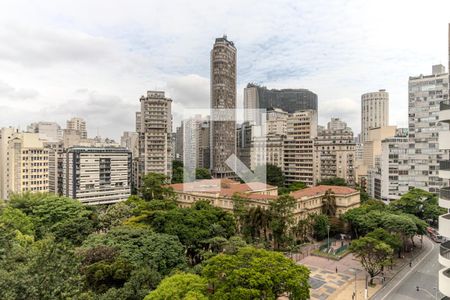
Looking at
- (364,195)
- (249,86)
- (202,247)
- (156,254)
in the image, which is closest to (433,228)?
(364,195)

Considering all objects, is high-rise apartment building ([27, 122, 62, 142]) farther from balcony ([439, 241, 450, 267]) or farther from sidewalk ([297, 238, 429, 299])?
balcony ([439, 241, 450, 267])

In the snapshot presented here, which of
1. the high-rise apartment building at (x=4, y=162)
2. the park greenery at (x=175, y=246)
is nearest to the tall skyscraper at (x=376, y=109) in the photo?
the park greenery at (x=175, y=246)

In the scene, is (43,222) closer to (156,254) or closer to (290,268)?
(156,254)

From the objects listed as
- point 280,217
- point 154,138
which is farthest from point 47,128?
point 280,217

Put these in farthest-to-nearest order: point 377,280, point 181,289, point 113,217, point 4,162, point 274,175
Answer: point 274,175, point 4,162, point 113,217, point 377,280, point 181,289

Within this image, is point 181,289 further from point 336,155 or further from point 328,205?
point 336,155

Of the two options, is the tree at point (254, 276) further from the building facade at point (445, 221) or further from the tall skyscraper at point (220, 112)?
the tall skyscraper at point (220, 112)

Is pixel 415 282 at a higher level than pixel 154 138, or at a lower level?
lower
